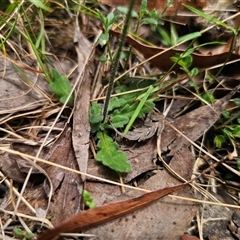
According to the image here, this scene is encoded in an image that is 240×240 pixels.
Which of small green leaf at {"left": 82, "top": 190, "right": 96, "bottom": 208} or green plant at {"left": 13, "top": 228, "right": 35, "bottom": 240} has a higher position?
small green leaf at {"left": 82, "top": 190, "right": 96, "bottom": 208}

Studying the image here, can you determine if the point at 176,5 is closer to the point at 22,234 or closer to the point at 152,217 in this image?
the point at 152,217

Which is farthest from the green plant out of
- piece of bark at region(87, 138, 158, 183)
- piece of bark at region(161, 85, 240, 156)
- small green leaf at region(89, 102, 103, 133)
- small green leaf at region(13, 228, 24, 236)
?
piece of bark at region(161, 85, 240, 156)

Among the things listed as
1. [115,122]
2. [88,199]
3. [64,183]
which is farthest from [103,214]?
[115,122]

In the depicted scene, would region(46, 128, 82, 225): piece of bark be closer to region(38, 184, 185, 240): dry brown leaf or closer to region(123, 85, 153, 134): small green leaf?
region(38, 184, 185, 240): dry brown leaf

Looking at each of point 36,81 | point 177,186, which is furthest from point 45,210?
point 36,81

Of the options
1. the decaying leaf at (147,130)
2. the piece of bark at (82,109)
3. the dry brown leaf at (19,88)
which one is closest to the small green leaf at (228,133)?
the decaying leaf at (147,130)

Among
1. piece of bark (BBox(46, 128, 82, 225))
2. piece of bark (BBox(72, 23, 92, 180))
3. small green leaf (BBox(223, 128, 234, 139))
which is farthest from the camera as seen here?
small green leaf (BBox(223, 128, 234, 139))

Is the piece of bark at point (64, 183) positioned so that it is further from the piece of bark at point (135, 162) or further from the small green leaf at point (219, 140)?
the small green leaf at point (219, 140)
